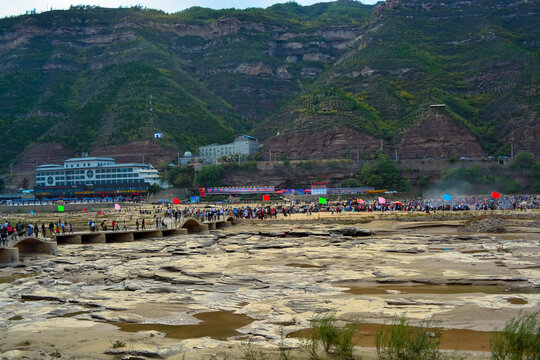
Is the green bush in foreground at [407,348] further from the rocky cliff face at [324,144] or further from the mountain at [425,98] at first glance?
the mountain at [425,98]

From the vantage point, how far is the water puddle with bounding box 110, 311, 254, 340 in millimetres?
19969

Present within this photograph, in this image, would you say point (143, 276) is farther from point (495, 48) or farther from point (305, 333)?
point (495, 48)

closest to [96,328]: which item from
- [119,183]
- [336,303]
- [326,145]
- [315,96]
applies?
[336,303]

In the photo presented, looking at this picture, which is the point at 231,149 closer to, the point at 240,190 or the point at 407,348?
the point at 240,190

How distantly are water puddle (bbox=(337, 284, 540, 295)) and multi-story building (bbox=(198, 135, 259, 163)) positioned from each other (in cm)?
13740

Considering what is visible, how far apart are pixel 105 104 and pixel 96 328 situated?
175884 millimetres

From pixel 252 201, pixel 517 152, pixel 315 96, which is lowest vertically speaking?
pixel 252 201

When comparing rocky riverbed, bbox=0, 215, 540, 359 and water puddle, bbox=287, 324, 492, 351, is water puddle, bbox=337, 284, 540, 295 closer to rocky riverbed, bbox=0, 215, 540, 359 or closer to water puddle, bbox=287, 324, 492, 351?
rocky riverbed, bbox=0, 215, 540, 359

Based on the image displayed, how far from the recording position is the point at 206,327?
69.0ft

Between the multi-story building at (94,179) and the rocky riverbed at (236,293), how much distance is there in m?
99.3

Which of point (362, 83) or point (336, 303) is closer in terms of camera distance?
point (336, 303)

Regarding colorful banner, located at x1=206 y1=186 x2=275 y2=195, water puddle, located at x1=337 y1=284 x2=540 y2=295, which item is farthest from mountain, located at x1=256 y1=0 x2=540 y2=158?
water puddle, located at x1=337 y1=284 x2=540 y2=295

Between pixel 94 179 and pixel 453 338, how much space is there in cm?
13773

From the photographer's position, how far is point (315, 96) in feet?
576
